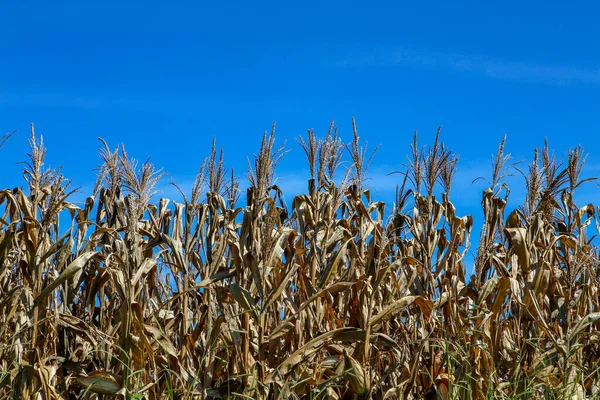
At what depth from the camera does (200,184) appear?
17.6 feet

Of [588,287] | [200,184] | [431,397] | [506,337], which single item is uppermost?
[200,184]

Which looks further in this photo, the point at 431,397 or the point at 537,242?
the point at 537,242

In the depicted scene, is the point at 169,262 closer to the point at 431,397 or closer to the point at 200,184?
the point at 200,184

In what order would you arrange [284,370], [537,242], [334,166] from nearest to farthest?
[284,370]
[334,166]
[537,242]

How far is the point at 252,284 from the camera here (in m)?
5.09

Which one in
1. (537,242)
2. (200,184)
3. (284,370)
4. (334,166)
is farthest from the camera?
(537,242)

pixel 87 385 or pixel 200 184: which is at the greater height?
pixel 200 184

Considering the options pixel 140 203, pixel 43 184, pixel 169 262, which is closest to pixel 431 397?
pixel 169 262

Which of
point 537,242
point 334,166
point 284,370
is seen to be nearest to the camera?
point 284,370

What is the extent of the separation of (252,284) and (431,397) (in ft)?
5.62

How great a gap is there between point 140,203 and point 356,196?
6.88 feet

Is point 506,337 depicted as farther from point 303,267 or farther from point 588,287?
point 303,267

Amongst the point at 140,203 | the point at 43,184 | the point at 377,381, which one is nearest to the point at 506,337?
the point at 377,381

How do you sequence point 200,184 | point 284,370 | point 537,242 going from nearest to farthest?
point 284,370, point 200,184, point 537,242
